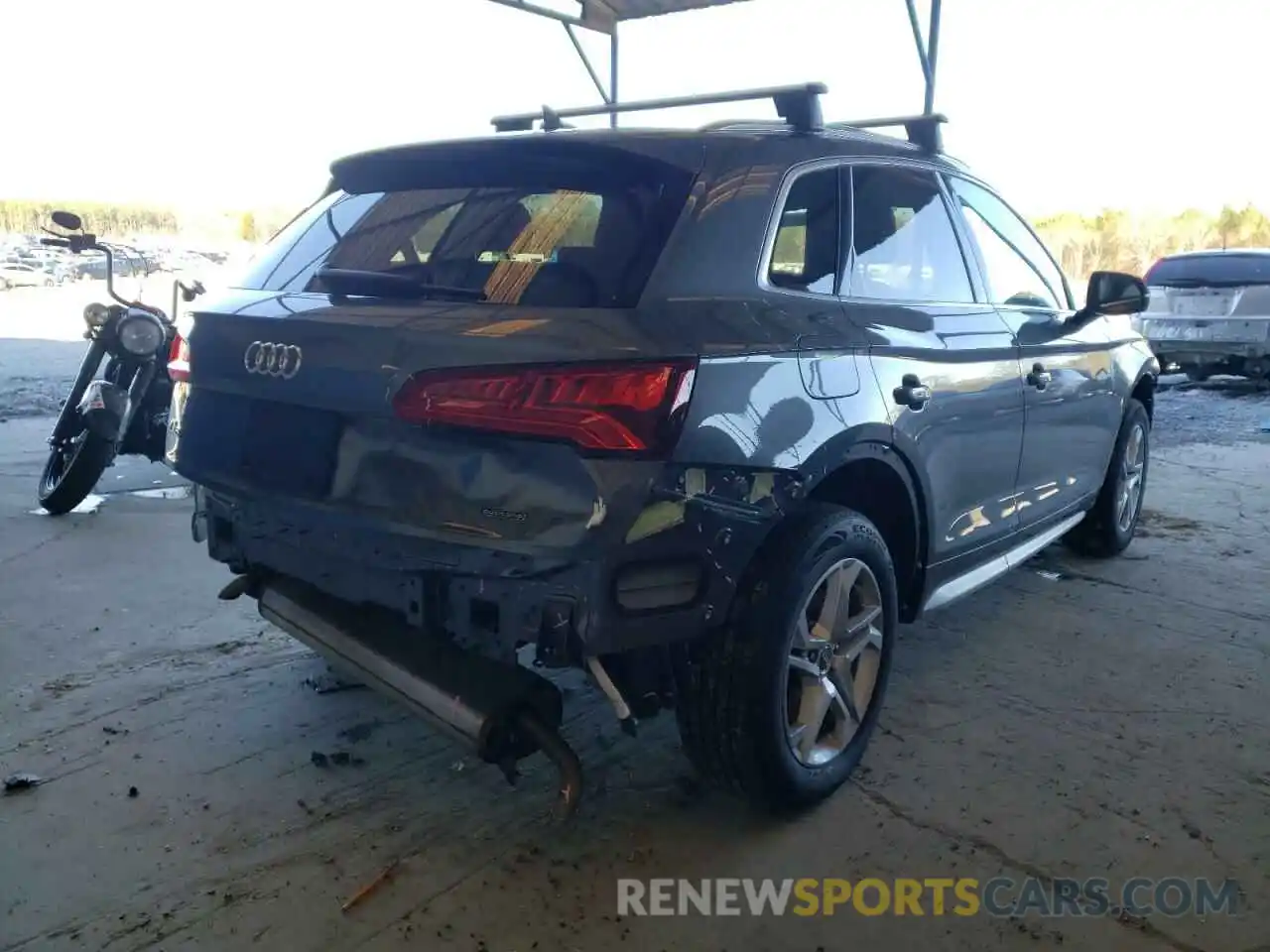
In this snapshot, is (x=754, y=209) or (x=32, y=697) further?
(x=32, y=697)

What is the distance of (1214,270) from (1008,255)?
9043 millimetres

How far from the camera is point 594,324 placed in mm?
2174

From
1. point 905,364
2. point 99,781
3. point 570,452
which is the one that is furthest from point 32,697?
point 905,364

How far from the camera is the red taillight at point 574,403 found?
6.89ft

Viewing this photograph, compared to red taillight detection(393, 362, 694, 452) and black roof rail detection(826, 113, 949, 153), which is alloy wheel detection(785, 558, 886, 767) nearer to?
red taillight detection(393, 362, 694, 452)

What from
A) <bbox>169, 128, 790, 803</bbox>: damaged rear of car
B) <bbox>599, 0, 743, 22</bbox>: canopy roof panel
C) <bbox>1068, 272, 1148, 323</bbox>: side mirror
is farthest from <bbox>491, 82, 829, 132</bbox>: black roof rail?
<bbox>599, 0, 743, 22</bbox>: canopy roof panel

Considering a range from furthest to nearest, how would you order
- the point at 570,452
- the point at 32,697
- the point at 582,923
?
the point at 32,697, the point at 582,923, the point at 570,452

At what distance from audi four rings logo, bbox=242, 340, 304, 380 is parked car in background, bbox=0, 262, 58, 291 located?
17.0 meters

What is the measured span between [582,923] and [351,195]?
1961mm

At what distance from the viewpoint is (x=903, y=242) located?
3199 millimetres

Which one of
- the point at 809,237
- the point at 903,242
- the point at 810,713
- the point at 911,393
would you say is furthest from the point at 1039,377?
the point at 810,713

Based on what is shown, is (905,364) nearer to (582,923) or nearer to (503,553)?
(503,553)

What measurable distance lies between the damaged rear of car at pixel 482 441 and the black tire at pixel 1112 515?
123 inches

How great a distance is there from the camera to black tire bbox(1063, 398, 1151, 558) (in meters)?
4.88
